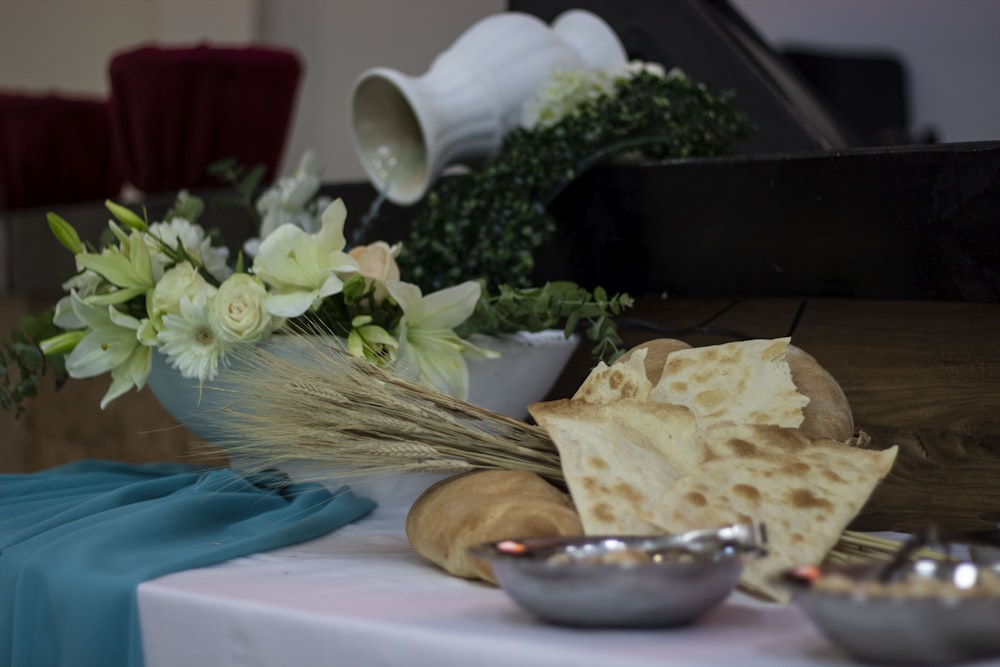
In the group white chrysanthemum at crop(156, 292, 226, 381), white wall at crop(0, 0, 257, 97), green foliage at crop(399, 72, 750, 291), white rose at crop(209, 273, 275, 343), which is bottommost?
white chrysanthemum at crop(156, 292, 226, 381)

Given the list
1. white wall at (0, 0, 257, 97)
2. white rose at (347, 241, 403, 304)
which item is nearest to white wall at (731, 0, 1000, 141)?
white wall at (0, 0, 257, 97)

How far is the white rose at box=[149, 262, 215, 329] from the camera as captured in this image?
736 millimetres

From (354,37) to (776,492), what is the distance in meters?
3.21

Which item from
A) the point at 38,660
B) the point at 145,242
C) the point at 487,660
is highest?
the point at 145,242

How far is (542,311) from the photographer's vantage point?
2.63 ft

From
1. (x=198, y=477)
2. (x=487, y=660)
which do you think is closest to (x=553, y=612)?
(x=487, y=660)

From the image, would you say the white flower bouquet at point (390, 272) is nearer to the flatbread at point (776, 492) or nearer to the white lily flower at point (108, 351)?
the white lily flower at point (108, 351)

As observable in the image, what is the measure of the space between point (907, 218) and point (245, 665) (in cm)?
54

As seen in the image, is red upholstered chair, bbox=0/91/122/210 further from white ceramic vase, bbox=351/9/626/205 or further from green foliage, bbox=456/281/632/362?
green foliage, bbox=456/281/632/362

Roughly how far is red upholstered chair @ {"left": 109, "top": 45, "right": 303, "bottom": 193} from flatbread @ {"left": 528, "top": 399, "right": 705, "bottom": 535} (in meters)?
1.23

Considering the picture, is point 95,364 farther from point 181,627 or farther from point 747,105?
point 747,105

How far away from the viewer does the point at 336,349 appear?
2.05ft

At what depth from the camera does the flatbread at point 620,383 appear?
0.63 meters

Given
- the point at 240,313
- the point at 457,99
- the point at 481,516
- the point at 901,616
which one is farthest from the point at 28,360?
the point at 901,616
